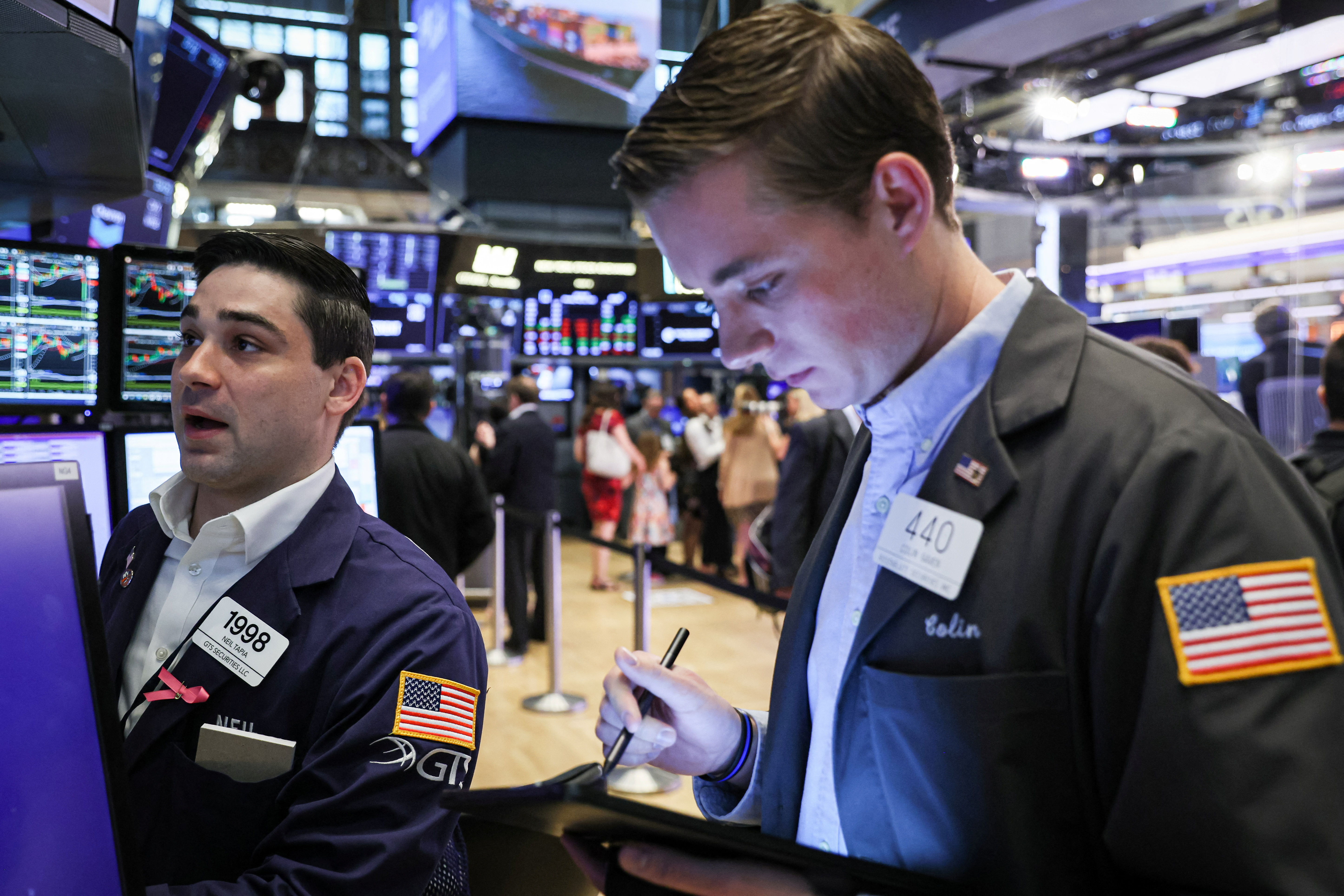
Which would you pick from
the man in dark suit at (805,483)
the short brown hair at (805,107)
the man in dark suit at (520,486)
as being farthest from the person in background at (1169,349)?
the man in dark suit at (520,486)

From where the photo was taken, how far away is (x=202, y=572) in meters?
1.48

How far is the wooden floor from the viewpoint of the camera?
445 centimetres

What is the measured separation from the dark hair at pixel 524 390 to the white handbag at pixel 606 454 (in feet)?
4.51

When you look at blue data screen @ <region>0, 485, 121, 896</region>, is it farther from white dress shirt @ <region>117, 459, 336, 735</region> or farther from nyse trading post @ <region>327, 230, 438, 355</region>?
nyse trading post @ <region>327, 230, 438, 355</region>

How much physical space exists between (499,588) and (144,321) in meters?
4.58

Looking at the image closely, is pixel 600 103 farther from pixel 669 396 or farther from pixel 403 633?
pixel 403 633

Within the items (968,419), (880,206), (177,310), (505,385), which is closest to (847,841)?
(968,419)

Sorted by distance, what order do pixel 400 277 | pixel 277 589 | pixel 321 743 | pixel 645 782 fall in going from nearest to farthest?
pixel 321 743 < pixel 277 589 < pixel 645 782 < pixel 400 277

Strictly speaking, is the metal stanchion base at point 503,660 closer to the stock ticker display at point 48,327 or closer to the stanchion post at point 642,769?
the stanchion post at point 642,769

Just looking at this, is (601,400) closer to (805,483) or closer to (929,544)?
(805,483)

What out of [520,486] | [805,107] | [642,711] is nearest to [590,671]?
[520,486]

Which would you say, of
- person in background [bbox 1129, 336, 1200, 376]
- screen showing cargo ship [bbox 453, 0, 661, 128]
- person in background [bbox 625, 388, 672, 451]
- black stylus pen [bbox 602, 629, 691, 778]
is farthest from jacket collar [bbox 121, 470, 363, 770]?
screen showing cargo ship [bbox 453, 0, 661, 128]

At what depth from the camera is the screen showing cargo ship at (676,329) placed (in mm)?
7871

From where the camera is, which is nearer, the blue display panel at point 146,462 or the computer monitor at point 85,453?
the computer monitor at point 85,453
